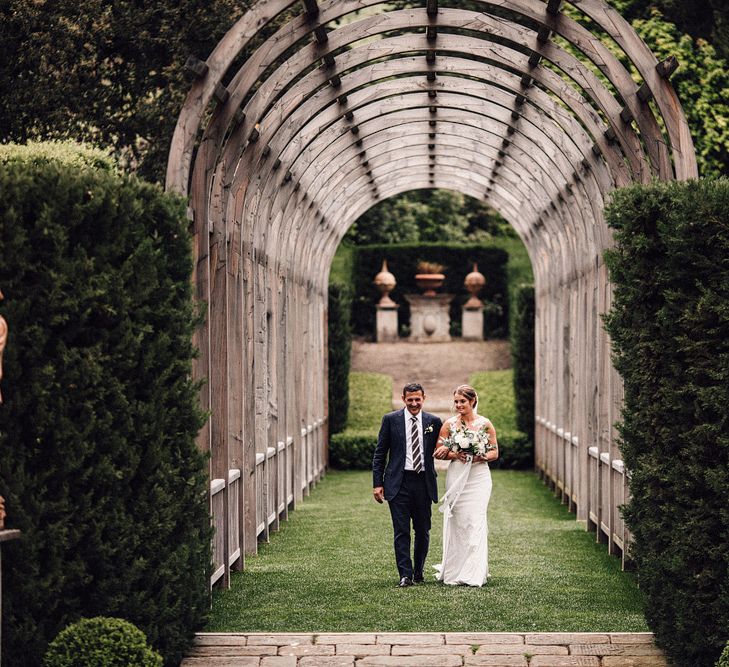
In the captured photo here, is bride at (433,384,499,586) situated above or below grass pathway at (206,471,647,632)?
above

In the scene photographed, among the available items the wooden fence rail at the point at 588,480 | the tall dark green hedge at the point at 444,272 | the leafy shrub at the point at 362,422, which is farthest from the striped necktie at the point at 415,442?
the tall dark green hedge at the point at 444,272

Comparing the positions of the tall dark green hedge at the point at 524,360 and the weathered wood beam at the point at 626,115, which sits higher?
the weathered wood beam at the point at 626,115

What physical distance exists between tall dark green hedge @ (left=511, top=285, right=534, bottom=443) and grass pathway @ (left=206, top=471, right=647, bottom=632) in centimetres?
719

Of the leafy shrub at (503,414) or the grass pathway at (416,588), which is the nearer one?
the grass pathway at (416,588)

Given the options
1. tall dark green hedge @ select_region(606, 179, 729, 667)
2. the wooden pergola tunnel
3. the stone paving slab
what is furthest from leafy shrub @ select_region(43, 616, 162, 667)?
tall dark green hedge @ select_region(606, 179, 729, 667)

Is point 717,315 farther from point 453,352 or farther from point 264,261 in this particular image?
point 453,352

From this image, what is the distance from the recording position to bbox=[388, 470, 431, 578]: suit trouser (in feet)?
32.3

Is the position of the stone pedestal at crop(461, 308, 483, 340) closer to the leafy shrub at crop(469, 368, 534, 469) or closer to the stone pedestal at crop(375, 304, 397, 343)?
the stone pedestal at crop(375, 304, 397, 343)

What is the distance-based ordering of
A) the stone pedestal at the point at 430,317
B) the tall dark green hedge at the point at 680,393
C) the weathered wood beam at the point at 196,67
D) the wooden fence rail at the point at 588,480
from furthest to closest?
the stone pedestal at the point at 430,317, the wooden fence rail at the point at 588,480, the weathered wood beam at the point at 196,67, the tall dark green hedge at the point at 680,393

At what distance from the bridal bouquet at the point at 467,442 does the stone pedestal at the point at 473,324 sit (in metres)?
22.9

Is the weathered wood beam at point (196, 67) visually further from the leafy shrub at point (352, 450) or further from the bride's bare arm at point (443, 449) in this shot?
the leafy shrub at point (352, 450)

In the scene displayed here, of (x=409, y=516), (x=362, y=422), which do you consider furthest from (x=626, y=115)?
(x=362, y=422)

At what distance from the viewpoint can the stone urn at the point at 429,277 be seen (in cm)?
3319

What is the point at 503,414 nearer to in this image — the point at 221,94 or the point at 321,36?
the point at 321,36
